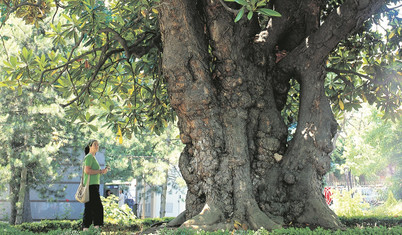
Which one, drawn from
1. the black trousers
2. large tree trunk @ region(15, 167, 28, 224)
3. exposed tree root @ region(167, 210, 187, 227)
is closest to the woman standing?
the black trousers

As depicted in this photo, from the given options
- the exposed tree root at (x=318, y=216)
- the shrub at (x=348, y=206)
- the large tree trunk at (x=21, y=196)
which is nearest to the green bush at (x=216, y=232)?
the exposed tree root at (x=318, y=216)

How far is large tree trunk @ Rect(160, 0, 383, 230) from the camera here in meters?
5.16

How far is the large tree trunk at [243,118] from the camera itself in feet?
16.9

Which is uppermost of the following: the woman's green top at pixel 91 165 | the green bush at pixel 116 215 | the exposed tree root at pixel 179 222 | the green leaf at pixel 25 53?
the green leaf at pixel 25 53

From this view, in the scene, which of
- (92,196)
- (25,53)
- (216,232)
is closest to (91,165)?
(92,196)

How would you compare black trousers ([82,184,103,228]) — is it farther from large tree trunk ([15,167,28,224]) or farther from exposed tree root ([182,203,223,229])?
large tree trunk ([15,167,28,224])

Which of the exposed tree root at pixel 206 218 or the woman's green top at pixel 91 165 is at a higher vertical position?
the woman's green top at pixel 91 165

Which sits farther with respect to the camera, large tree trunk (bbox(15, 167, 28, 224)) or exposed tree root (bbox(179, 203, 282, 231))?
large tree trunk (bbox(15, 167, 28, 224))

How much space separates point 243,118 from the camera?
18.0 feet

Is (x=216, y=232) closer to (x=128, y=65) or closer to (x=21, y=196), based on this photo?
(x=128, y=65)

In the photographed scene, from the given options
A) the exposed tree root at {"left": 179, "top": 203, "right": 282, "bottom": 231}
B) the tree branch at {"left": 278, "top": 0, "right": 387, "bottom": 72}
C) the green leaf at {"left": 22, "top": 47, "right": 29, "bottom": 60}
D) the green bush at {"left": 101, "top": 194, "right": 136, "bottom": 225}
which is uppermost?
the tree branch at {"left": 278, "top": 0, "right": 387, "bottom": 72}

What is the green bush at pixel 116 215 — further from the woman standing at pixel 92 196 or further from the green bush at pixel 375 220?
the green bush at pixel 375 220

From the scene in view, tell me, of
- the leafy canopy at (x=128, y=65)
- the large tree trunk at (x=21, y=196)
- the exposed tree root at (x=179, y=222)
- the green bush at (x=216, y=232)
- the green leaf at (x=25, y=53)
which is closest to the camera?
the green bush at (x=216, y=232)

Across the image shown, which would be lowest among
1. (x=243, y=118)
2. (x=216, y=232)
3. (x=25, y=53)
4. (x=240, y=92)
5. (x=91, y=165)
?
(x=216, y=232)
